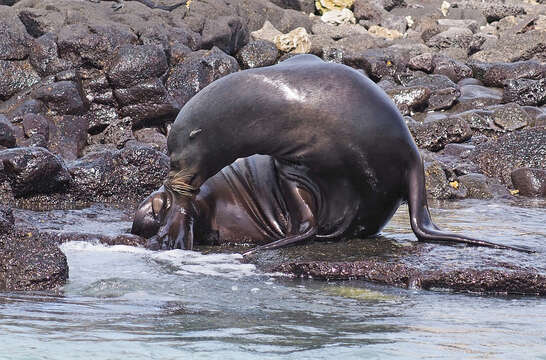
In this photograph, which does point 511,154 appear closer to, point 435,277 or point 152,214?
point 152,214

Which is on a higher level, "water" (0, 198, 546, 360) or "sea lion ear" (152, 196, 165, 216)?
"sea lion ear" (152, 196, 165, 216)

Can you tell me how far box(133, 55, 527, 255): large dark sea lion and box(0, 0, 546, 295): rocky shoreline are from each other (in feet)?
2.41

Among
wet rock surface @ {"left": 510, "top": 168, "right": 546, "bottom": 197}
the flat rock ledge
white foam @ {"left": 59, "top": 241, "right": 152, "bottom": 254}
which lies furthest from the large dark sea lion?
wet rock surface @ {"left": 510, "top": 168, "right": 546, "bottom": 197}

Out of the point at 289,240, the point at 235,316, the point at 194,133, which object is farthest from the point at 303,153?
the point at 235,316

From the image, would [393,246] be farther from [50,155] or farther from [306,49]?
[306,49]

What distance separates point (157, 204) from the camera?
6.15 m

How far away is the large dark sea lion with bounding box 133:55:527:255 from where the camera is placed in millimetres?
A: 5391

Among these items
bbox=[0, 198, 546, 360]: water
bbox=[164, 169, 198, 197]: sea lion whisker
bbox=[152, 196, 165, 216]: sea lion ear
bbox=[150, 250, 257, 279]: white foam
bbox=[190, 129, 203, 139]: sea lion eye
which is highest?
bbox=[190, 129, 203, 139]: sea lion eye

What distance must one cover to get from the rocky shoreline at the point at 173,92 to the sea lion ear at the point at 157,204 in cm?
32

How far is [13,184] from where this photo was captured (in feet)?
28.0

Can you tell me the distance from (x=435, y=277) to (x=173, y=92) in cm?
1414

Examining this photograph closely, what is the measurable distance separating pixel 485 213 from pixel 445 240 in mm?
3020

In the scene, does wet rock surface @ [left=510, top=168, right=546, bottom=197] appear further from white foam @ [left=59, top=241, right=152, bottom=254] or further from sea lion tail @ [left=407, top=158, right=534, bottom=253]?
white foam @ [left=59, top=241, right=152, bottom=254]

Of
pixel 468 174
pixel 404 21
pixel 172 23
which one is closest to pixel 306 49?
pixel 172 23
